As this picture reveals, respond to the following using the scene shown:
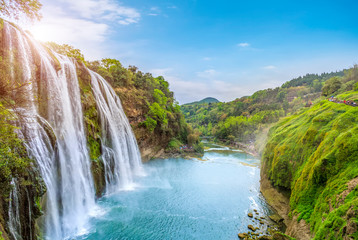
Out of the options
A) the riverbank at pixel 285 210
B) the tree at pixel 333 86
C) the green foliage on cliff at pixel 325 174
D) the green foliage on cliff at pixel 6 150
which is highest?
the tree at pixel 333 86

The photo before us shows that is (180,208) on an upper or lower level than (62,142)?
lower

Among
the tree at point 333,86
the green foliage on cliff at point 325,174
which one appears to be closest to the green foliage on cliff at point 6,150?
the green foliage on cliff at point 325,174

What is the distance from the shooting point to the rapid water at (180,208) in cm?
1370

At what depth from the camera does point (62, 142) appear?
14.5 m

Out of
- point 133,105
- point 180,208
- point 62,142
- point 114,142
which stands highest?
point 133,105

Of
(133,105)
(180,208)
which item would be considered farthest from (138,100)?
(180,208)

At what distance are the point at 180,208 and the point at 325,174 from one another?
1209 centimetres

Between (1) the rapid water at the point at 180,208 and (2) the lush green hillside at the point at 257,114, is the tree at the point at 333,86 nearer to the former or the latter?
(2) the lush green hillside at the point at 257,114

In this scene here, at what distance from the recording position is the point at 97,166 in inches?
→ 731

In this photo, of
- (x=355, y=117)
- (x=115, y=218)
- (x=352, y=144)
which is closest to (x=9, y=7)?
(x=115, y=218)

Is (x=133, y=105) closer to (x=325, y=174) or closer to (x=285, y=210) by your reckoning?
(x=285, y=210)

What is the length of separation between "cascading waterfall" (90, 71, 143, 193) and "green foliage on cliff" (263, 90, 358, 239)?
1702 cm

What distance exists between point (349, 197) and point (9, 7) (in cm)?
1554

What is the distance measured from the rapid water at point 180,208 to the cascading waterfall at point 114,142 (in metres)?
1.73
